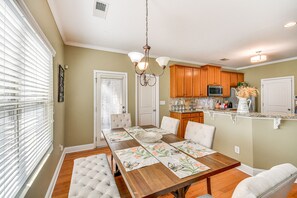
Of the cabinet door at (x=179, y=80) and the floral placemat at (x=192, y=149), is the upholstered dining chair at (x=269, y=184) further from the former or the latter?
the cabinet door at (x=179, y=80)

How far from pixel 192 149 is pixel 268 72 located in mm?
5425

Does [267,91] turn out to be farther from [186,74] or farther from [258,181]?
[258,181]

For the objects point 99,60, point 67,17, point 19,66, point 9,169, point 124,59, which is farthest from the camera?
point 124,59

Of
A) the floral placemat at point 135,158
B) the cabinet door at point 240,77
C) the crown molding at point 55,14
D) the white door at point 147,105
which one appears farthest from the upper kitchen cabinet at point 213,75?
the crown molding at point 55,14

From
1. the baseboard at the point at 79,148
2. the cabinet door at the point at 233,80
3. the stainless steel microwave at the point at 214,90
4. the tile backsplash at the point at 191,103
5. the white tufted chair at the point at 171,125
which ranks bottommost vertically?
the baseboard at the point at 79,148

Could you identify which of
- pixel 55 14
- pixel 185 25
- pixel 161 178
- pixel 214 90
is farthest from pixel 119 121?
pixel 214 90

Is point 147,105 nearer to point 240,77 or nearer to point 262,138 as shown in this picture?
point 262,138

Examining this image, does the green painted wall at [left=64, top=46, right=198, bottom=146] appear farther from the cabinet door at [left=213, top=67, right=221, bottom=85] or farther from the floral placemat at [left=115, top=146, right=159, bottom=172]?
the cabinet door at [left=213, top=67, right=221, bottom=85]

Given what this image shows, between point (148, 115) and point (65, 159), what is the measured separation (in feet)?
7.48

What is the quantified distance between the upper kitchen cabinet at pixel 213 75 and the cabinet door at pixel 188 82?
757mm

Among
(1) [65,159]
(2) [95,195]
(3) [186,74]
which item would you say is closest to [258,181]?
(2) [95,195]

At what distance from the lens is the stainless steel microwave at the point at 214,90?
190 inches

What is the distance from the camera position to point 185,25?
2428 mm

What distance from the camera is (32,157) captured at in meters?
1.28
